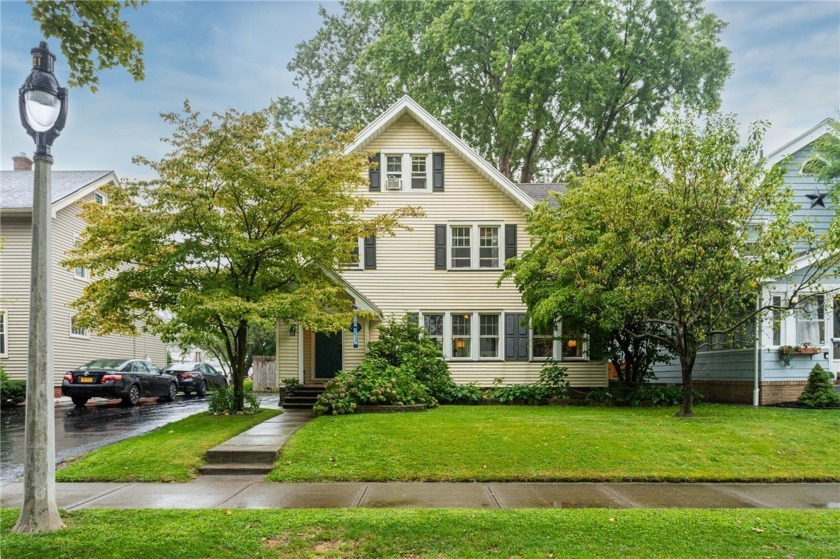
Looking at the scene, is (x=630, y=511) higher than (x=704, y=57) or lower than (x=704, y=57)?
lower

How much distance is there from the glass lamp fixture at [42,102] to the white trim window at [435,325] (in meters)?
13.1

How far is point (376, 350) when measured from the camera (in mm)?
15562

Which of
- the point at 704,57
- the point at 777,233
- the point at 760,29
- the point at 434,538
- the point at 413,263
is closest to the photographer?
the point at 434,538

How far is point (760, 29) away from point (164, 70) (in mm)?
11142

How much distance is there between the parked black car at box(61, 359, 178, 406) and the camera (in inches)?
674

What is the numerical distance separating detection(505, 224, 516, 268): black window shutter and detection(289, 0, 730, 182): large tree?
9753 mm

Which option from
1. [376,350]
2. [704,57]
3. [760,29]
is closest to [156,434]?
[376,350]

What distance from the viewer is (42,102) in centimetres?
511

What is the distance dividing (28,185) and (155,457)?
56.7 feet

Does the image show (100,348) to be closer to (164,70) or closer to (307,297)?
(307,297)

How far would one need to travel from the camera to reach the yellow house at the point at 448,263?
17609 millimetres

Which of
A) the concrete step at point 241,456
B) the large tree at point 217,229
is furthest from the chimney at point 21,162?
the concrete step at point 241,456

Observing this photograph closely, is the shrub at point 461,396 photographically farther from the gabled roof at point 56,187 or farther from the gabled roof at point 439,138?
the gabled roof at point 56,187

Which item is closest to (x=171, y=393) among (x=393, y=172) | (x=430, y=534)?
(x=393, y=172)
